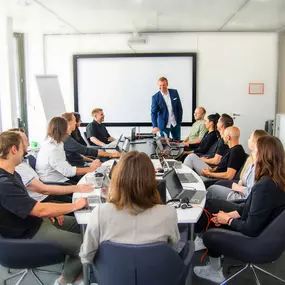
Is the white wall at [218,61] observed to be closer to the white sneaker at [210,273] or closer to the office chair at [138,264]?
the white sneaker at [210,273]

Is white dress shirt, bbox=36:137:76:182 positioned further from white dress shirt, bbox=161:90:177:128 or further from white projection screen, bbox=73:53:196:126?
white projection screen, bbox=73:53:196:126

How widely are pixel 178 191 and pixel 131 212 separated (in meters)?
1.17

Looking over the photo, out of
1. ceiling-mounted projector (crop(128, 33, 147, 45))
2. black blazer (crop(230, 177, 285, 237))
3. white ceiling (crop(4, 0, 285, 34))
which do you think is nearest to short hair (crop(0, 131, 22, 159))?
black blazer (crop(230, 177, 285, 237))

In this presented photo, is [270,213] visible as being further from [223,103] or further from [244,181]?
[223,103]

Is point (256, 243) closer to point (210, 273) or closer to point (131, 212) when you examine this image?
point (210, 273)

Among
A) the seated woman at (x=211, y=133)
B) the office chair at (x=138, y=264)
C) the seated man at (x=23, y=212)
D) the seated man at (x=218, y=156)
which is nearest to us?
the office chair at (x=138, y=264)

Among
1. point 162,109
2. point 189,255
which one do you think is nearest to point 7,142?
point 189,255

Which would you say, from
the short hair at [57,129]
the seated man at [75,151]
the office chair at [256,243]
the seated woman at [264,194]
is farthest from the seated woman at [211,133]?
the office chair at [256,243]

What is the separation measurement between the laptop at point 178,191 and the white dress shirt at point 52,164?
3.78 ft

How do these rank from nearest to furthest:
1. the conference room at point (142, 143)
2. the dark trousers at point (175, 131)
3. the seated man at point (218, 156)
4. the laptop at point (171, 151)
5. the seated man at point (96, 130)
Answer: the conference room at point (142, 143) < the seated man at point (218, 156) < the laptop at point (171, 151) < the seated man at point (96, 130) < the dark trousers at point (175, 131)

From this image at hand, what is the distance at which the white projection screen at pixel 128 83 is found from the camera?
768 centimetres

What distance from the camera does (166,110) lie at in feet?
22.6

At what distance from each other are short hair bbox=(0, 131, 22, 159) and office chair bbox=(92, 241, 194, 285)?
95cm

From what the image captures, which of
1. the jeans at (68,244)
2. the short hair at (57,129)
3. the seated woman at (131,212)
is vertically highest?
the short hair at (57,129)
